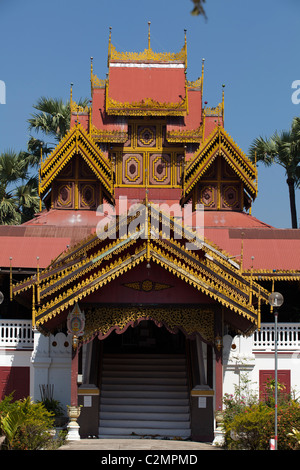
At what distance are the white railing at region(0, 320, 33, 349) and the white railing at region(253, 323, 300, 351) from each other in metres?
6.48

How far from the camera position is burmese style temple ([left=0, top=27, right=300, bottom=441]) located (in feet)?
65.9

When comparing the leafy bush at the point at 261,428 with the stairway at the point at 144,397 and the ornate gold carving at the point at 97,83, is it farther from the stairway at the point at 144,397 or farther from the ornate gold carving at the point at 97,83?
the ornate gold carving at the point at 97,83

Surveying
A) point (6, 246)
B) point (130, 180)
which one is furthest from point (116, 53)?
point (6, 246)

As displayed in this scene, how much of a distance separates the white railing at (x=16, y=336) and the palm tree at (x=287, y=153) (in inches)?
751

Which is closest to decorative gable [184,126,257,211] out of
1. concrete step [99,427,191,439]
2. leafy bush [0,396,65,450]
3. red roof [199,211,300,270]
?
red roof [199,211,300,270]

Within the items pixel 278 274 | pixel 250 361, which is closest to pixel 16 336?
pixel 250 361

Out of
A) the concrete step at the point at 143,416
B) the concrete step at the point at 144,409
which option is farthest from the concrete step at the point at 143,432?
the concrete step at the point at 144,409

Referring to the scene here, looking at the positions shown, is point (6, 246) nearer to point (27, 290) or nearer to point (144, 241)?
point (27, 290)

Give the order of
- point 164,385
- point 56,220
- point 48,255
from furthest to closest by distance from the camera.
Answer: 1. point 56,220
2. point 48,255
3. point 164,385

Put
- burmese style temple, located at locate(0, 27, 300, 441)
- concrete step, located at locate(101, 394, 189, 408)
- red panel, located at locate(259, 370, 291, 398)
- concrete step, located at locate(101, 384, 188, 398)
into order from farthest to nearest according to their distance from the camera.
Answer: red panel, located at locate(259, 370, 291, 398)
concrete step, located at locate(101, 384, 188, 398)
concrete step, located at locate(101, 394, 189, 408)
burmese style temple, located at locate(0, 27, 300, 441)

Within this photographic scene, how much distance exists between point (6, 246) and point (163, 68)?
442 inches

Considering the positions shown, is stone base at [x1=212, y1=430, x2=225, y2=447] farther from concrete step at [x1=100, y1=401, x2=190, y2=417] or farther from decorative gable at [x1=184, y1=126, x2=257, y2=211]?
decorative gable at [x1=184, y1=126, x2=257, y2=211]

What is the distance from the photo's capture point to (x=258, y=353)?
2317cm

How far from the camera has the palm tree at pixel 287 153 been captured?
130 feet
